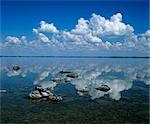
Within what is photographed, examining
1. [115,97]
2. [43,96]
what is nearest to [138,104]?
[115,97]

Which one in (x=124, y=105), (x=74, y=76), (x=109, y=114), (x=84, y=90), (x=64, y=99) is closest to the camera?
(x=109, y=114)

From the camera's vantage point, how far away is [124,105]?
2948 cm

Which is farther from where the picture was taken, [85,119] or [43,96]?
[43,96]

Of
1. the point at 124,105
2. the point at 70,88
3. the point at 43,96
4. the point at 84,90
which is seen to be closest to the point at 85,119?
the point at 124,105

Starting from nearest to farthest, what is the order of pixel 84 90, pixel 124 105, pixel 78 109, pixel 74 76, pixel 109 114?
pixel 109 114, pixel 78 109, pixel 124 105, pixel 84 90, pixel 74 76

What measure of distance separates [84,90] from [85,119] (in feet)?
47.0

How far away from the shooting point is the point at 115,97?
3406cm

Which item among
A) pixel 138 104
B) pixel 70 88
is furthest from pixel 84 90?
pixel 138 104

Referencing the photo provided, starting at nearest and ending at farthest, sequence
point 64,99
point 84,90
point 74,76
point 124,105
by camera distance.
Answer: point 124,105 < point 64,99 < point 84,90 < point 74,76

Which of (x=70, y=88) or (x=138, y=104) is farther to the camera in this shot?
(x=70, y=88)

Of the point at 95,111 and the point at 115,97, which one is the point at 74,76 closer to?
the point at 115,97

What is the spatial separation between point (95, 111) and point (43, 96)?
8.68 m

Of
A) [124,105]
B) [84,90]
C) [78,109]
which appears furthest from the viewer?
[84,90]

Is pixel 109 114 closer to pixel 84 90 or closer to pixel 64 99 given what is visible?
pixel 64 99
